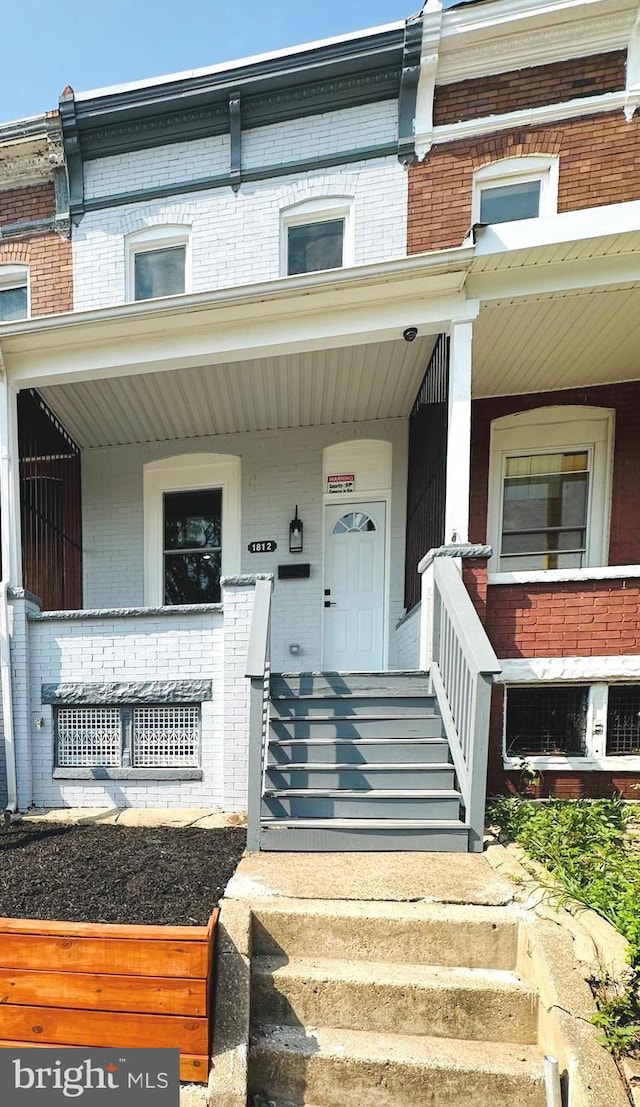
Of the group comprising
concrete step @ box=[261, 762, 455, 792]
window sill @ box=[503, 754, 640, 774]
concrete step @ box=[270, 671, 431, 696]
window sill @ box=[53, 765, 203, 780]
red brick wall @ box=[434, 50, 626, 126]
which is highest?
red brick wall @ box=[434, 50, 626, 126]

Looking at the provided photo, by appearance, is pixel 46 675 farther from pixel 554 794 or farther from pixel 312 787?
pixel 554 794

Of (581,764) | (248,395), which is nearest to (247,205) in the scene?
(248,395)

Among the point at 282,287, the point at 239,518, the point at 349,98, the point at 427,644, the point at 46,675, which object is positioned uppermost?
the point at 349,98

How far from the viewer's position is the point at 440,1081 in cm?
176

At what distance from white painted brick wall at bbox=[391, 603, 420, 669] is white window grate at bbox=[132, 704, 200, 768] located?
187 cm

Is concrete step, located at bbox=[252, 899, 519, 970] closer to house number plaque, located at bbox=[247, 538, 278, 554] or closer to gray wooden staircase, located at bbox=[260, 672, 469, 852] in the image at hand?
gray wooden staircase, located at bbox=[260, 672, 469, 852]

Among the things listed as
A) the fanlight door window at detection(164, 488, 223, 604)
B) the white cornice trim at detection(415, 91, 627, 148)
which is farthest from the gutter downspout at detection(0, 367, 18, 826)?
the white cornice trim at detection(415, 91, 627, 148)

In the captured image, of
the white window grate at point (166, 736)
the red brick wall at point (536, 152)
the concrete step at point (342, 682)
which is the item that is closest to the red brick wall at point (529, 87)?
the red brick wall at point (536, 152)

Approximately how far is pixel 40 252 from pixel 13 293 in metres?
0.60

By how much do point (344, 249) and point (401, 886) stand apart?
550 centimetres

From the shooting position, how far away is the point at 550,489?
520 centimetres

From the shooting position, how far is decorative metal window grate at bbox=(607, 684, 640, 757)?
150 inches

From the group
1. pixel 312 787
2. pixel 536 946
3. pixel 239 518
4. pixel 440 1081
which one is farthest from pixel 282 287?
pixel 440 1081

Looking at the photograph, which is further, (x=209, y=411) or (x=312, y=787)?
(x=209, y=411)
